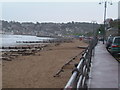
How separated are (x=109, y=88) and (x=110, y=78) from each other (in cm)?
206

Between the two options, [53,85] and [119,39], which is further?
[119,39]

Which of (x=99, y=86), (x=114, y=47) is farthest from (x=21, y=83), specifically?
(x=114, y=47)

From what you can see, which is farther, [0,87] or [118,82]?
[0,87]

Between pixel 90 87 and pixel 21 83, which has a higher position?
pixel 90 87

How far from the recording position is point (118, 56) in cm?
2206

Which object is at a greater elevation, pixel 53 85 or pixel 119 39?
pixel 119 39

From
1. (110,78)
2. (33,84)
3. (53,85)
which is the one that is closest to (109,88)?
(110,78)

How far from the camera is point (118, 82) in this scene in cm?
932

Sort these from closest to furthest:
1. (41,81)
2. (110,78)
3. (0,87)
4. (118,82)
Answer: (118,82)
(110,78)
(0,87)
(41,81)

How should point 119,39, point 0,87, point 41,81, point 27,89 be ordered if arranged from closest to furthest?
point 27,89, point 0,87, point 41,81, point 119,39

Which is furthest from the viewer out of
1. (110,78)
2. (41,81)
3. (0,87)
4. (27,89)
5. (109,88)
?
(41,81)

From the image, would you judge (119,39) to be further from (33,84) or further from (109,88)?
(109,88)

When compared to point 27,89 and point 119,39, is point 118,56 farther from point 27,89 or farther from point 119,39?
point 27,89

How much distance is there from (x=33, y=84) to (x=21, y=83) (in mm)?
778
